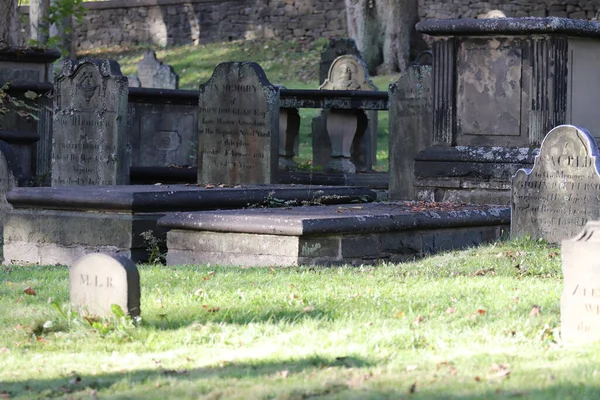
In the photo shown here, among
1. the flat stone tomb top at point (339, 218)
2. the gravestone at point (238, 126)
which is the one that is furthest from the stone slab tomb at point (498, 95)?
the gravestone at point (238, 126)

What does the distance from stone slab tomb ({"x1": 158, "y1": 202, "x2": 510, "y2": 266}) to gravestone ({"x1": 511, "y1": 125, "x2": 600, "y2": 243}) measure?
0.51 meters

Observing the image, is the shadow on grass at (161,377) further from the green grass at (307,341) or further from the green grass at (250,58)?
the green grass at (250,58)

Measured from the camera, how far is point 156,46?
149 ft

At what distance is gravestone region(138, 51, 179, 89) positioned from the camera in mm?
32406

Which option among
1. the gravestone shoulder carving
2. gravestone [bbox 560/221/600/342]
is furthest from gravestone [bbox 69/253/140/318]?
the gravestone shoulder carving

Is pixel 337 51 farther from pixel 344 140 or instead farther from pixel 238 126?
pixel 238 126

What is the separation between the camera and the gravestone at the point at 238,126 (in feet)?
51.3

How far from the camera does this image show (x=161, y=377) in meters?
6.62

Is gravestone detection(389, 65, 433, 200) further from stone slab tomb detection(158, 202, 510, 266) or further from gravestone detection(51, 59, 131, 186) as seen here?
stone slab tomb detection(158, 202, 510, 266)

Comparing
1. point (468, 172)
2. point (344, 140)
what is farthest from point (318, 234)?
point (344, 140)

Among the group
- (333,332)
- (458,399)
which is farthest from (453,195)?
(458,399)

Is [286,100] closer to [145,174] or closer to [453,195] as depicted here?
[145,174]

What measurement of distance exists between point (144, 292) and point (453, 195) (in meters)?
5.77

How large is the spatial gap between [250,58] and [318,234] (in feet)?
95.9
